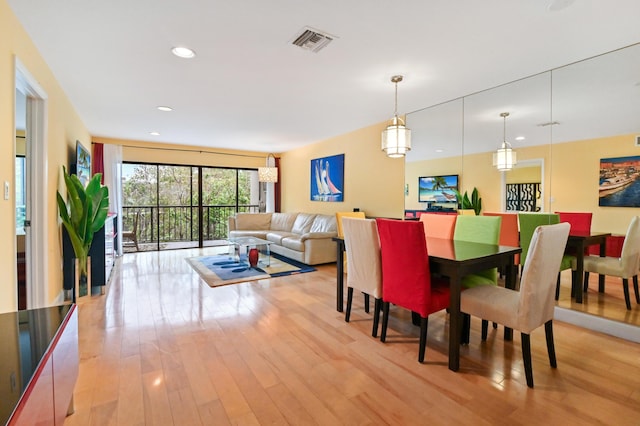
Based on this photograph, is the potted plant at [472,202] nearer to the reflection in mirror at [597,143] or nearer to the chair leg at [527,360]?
the reflection in mirror at [597,143]

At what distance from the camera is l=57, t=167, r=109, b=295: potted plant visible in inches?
124

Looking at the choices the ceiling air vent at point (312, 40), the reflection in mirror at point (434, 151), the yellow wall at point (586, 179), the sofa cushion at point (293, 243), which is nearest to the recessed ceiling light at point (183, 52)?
the ceiling air vent at point (312, 40)

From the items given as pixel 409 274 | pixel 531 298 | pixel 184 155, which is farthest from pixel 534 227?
pixel 184 155

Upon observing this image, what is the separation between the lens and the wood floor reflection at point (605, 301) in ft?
8.47

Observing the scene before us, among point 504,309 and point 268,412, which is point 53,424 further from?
point 504,309

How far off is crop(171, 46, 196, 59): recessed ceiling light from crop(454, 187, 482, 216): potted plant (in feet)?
11.1

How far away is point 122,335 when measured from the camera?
A: 248 centimetres

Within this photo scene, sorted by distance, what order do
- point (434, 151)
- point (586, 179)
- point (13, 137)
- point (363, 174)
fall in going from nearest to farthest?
point (13, 137) < point (586, 179) < point (434, 151) < point (363, 174)

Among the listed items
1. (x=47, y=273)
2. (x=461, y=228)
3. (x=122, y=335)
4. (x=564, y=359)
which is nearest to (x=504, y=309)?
(x=564, y=359)

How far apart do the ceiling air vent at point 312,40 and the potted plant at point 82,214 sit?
2732mm

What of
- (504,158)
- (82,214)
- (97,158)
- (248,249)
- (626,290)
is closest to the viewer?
(626,290)

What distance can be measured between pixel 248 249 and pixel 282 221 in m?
2.01

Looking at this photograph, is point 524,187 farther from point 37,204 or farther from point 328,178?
point 37,204

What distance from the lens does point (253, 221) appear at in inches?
277
